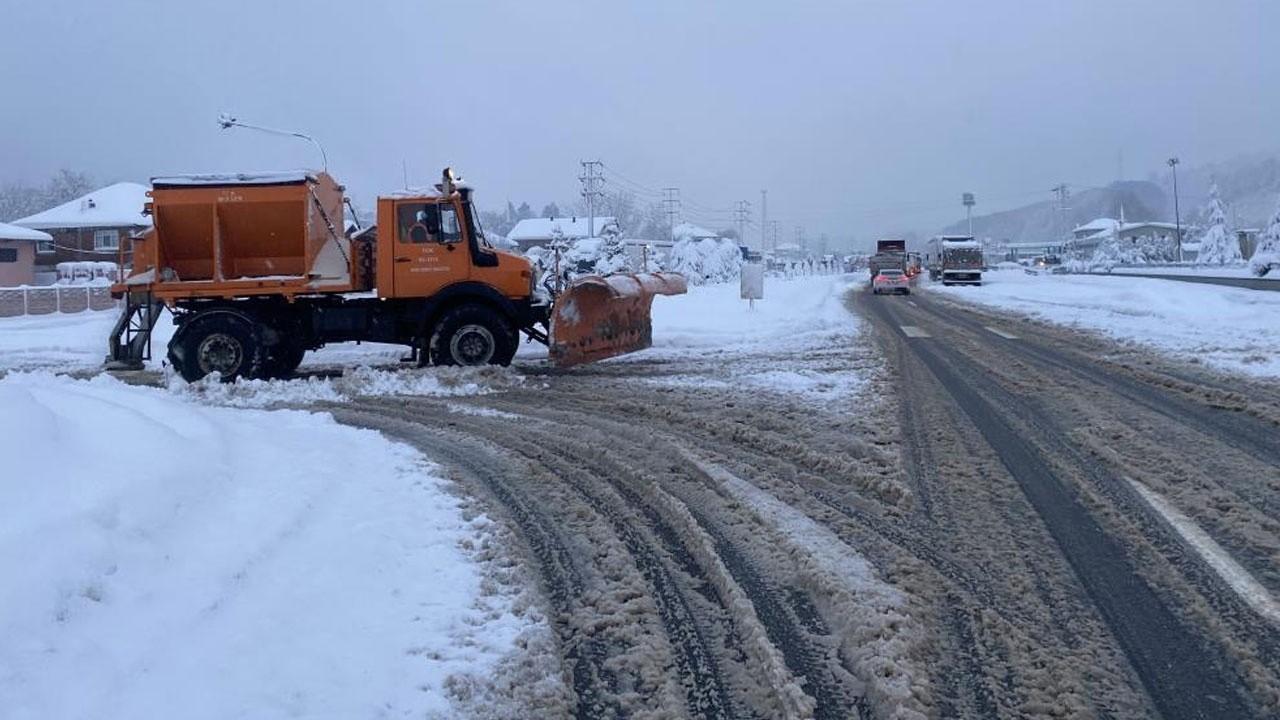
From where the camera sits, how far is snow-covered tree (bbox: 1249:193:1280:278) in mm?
51938

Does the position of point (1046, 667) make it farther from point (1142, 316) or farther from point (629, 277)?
point (1142, 316)

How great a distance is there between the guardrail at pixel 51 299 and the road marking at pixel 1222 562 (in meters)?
34.0

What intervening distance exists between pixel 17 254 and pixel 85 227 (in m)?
7.73

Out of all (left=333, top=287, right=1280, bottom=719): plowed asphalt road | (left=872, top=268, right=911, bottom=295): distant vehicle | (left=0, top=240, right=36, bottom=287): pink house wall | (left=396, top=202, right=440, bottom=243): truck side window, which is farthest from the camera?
(left=0, top=240, right=36, bottom=287): pink house wall

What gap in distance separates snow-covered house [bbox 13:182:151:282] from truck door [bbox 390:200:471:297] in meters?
53.2

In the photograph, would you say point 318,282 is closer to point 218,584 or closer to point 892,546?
point 218,584

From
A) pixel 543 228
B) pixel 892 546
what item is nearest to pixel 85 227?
pixel 543 228

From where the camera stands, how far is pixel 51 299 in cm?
3344

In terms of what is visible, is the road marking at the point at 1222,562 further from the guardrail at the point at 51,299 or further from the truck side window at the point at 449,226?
the guardrail at the point at 51,299

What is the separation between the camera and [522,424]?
10.2 m

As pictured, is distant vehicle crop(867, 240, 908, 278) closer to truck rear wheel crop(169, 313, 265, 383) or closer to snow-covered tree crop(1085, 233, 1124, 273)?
snow-covered tree crop(1085, 233, 1124, 273)

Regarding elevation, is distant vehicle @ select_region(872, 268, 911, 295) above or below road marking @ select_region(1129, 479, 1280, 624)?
above

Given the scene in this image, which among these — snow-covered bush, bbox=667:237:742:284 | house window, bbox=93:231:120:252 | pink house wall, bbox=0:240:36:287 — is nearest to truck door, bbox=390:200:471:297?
snow-covered bush, bbox=667:237:742:284

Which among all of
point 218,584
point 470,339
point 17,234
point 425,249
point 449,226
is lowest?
point 218,584
